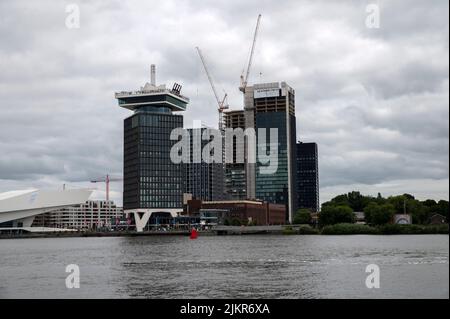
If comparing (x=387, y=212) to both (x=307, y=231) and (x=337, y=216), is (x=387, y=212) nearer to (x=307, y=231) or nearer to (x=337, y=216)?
(x=337, y=216)

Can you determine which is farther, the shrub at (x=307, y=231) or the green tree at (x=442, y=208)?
the green tree at (x=442, y=208)

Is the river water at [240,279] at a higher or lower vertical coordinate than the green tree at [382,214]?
lower

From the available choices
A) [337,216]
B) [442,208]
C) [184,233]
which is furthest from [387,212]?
[184,233]

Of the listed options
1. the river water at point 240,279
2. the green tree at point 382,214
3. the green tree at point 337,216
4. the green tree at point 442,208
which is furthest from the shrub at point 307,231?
the river water at point 240,279

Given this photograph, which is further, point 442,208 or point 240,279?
point 442,208

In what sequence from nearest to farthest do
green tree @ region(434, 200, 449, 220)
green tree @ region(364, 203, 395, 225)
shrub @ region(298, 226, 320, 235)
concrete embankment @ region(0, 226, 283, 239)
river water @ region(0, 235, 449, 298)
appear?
river water @ region(0, 235, 449, 298), shrub @ region(298, 226, 320, 235), green tree @ region(364, 203, 395, 225), green tree @ region(434, 200, 449, 220), concrete embankment @ region(0, 226, 283, 239)

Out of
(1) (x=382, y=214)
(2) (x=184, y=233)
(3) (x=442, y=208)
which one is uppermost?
(3) (x=442, y=208)

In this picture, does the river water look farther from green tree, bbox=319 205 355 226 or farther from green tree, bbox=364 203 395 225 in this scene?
green tree, bbox=319 205 355 226

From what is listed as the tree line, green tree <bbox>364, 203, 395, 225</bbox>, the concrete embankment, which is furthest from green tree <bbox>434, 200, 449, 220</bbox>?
the concrete embankment

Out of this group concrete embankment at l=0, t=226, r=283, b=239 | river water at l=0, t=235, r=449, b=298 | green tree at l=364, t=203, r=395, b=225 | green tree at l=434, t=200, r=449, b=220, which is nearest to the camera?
river water at l=0, t=235, r=449, b=298

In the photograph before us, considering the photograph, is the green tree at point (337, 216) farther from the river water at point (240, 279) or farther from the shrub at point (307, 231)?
the river water at point (240, 279)
